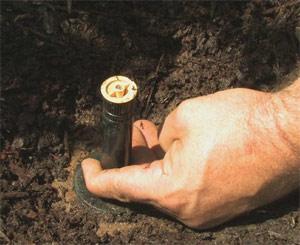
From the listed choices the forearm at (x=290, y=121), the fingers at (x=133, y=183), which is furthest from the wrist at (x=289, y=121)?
the fingers at (x=133, y=183)

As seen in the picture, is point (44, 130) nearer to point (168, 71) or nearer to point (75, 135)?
point (75, 135)

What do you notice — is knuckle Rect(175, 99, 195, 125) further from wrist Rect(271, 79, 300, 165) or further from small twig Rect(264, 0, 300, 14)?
small twig Rect(264, 0, 300, 14)

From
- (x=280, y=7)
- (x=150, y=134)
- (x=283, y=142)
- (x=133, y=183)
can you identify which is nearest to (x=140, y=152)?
(x=150, y=134)

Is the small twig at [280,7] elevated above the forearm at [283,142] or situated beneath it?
elevated above

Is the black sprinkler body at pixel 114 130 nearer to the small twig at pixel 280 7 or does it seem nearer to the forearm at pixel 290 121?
the forearm at pixel 290 121

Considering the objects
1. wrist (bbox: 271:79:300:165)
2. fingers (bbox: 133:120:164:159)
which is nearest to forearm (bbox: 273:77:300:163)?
wrist (bbox: 271:79:300:165)
